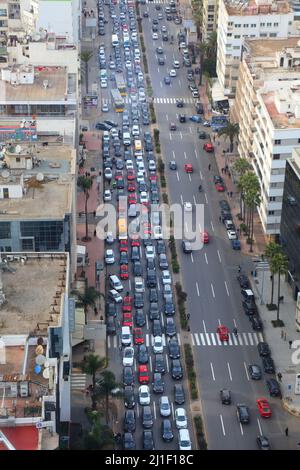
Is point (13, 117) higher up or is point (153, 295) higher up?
point (13, 117)

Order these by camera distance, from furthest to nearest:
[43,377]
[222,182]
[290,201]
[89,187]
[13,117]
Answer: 1. [222,182]
2. [89,187]
3. [13,117]
4. [290,201]
5. [43,377]

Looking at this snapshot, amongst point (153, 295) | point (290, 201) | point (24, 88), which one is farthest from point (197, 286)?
point (24, 88)

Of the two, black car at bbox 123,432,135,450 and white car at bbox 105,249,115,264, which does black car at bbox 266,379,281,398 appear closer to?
black car at bbox 123,432,135,450

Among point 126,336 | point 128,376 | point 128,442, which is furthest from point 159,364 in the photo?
point 128,442

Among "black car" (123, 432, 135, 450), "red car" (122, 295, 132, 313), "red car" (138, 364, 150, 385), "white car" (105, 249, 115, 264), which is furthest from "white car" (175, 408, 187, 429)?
"white car" (105, 249, 115, 264)

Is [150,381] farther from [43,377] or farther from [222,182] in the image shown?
[222,182]

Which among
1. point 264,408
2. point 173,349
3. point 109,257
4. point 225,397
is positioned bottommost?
point 264,408

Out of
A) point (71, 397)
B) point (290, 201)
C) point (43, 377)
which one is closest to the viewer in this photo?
point (43, 377)

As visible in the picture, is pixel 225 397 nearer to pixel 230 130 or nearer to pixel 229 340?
pixel 229 340
